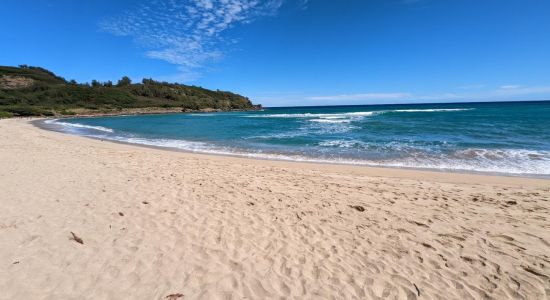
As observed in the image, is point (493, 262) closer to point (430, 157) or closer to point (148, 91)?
point (430, 157)

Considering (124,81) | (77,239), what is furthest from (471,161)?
(124,81)

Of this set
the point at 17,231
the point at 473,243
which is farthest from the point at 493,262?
the point at 17,231

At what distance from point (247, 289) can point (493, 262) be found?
3411mm

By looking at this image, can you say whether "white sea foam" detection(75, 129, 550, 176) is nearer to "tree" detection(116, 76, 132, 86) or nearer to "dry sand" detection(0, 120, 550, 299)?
"dry sand" detection(0, 120, 550, 299)

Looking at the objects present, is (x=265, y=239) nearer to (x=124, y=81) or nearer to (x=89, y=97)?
(x=89, y=97)

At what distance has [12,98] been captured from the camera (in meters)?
67.7

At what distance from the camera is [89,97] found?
83.8 m

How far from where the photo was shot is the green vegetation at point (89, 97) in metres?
63.9

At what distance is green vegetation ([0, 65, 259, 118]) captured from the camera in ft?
210

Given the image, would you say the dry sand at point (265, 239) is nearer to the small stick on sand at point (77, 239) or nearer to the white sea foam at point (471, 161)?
the small stick on sand at point (77, 239)

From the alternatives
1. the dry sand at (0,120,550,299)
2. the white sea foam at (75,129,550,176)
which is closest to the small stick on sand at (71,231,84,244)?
the dry sand at (0,120,550,299)

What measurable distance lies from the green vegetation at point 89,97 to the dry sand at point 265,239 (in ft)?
186

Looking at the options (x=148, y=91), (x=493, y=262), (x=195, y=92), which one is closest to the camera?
(x=493, y=262)

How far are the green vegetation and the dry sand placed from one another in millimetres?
56680
